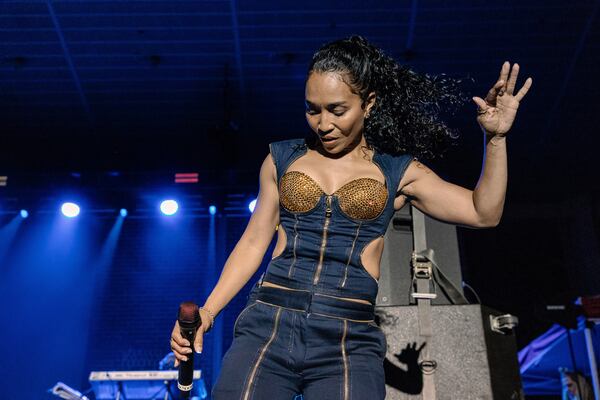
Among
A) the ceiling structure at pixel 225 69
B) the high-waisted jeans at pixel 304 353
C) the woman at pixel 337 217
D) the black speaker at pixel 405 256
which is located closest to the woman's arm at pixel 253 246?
the woman at pixel 337 217

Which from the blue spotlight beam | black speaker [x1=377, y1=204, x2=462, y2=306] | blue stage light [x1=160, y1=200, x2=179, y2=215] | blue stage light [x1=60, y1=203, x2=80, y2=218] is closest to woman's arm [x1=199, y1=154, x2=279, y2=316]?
black speaker [x1=377, y1=204, x2=462, y2=306]

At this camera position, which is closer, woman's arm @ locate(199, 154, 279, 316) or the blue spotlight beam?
woman's arm @ locate(199, 154, 279, 316)

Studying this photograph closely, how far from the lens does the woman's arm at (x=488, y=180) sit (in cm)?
178

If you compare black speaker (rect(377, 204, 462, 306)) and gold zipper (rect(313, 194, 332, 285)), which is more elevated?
black speaker (rect(377, 204, 462, 306))

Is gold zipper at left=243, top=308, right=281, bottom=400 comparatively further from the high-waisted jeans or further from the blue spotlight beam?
the blue spotlight beam

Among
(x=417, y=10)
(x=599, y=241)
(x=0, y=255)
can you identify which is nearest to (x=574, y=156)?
(x=599, y=241)

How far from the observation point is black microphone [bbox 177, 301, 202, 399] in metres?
1.53

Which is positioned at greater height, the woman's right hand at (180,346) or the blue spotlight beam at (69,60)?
the blue spotlight beam at (69,60)

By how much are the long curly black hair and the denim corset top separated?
0.21 meters

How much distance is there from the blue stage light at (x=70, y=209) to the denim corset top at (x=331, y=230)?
7176 mm

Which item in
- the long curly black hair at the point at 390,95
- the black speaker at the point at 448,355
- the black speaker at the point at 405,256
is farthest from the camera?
the black speaker at the point at 405,256

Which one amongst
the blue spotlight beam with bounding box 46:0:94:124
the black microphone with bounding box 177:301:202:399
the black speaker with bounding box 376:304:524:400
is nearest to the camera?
the black microphone with bounding box 177:301:202:399

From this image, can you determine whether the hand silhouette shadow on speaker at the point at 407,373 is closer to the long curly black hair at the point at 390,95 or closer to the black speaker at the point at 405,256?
the black speaker at the point at 405,256

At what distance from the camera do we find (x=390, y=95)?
6.96 ft
